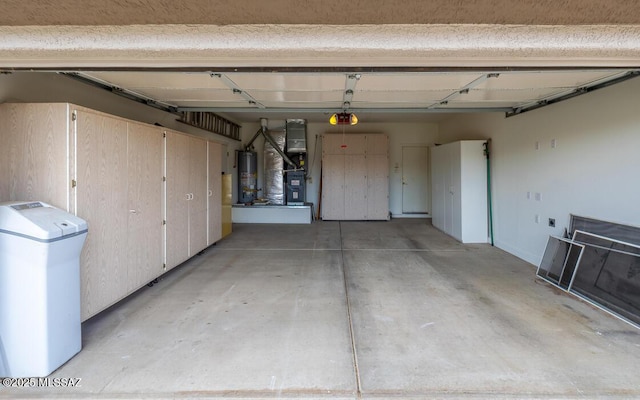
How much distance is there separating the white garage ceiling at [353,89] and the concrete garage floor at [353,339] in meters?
2.06

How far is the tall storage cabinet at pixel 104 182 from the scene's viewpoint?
7.38ft

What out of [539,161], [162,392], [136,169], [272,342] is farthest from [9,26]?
[539,161]

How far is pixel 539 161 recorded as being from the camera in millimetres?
4242

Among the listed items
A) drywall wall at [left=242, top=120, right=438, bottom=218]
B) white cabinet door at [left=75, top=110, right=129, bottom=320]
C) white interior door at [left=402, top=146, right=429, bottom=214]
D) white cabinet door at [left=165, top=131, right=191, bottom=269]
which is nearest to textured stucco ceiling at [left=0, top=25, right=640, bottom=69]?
white cabinet door at [left=75, top=110, right=129, bottom=320]

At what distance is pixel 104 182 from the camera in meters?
2.63

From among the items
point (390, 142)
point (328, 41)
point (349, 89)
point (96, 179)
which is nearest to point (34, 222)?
point (96, 179)

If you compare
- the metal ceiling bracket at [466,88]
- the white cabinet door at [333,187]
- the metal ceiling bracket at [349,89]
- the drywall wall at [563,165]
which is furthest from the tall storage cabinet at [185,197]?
→ the drywall wall at [563,165]

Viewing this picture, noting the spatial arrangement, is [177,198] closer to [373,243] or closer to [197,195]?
[197,195]

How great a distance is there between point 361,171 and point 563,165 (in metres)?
4.73

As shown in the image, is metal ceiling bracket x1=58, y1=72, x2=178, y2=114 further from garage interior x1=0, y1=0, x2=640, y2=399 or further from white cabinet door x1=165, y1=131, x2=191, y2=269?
white cabinet door x1=165, y1=131, x2=191, y2=269

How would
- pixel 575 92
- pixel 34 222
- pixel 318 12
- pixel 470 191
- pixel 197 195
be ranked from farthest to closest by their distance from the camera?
pixel 470 191
pixel 197 195
pixel 575 92
pixel 34 222
pixel 318 12

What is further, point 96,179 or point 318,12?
point 96,179

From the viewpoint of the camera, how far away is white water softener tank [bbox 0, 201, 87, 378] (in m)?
1.84

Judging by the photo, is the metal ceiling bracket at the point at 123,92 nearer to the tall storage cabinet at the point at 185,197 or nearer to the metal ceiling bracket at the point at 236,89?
the tall storage cabinet at the point at 185,197
